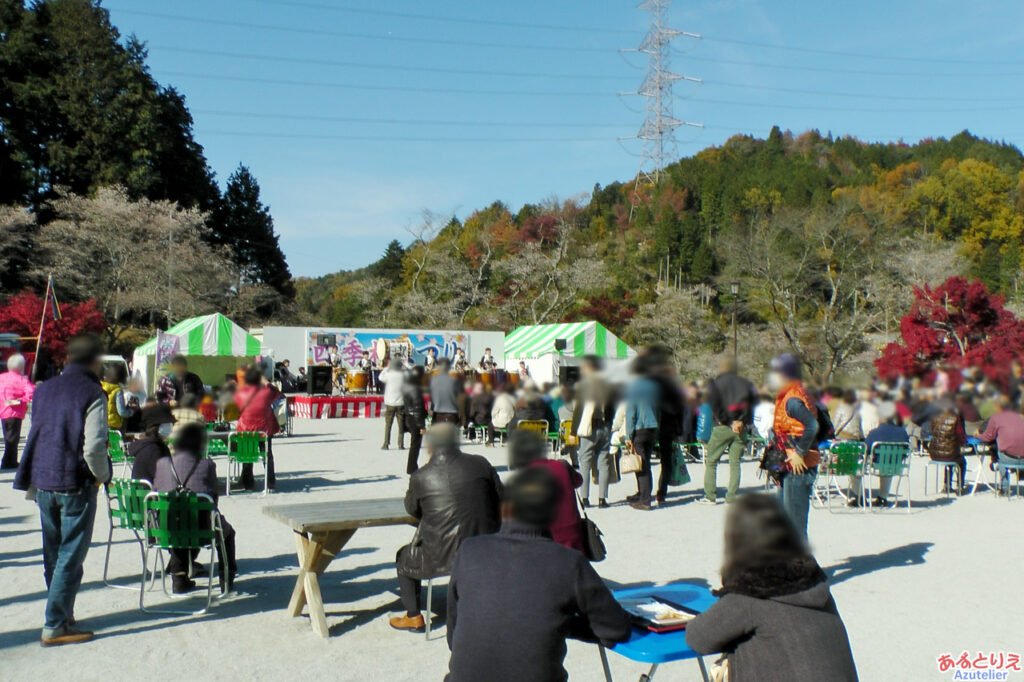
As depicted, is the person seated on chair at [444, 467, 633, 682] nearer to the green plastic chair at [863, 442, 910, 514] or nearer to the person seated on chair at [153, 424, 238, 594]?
the person seated on chair at [153, 424, 238, 594]

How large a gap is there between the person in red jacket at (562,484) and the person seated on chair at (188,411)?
8.06 feet

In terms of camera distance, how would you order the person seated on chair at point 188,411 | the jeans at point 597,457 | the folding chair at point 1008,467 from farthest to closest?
1. the folding chair at point 1008,467
2. the jeans at point 597,457
3. the person seated on chair at point 188,411

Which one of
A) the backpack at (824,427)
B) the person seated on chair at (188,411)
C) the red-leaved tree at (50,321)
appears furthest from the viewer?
the red-leaved tree at (50,321)

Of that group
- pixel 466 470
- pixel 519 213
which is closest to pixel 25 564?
pixel 466 470

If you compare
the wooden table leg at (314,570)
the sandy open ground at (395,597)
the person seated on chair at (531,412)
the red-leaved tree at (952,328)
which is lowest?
the sandy open ground at (395,597)

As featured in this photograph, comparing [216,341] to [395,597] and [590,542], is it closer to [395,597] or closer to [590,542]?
[395,597]

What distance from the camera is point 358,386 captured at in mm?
25891

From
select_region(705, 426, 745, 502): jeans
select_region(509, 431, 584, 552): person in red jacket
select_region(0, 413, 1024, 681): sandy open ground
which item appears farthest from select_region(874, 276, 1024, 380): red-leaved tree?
select_region(705, 426, 745, 502): jeans

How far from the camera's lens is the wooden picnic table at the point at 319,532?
5867 millimetres

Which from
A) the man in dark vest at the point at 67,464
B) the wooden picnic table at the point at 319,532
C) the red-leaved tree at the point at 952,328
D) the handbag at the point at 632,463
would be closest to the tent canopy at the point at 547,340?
the handbag at the point at 632,463

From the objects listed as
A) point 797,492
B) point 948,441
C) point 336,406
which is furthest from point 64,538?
point 336,406

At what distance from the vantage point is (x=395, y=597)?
22.5 ft

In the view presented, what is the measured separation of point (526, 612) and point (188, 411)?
3481 millimetres

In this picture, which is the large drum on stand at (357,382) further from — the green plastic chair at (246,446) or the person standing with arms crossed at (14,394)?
the green plastic chair at (246,446)
